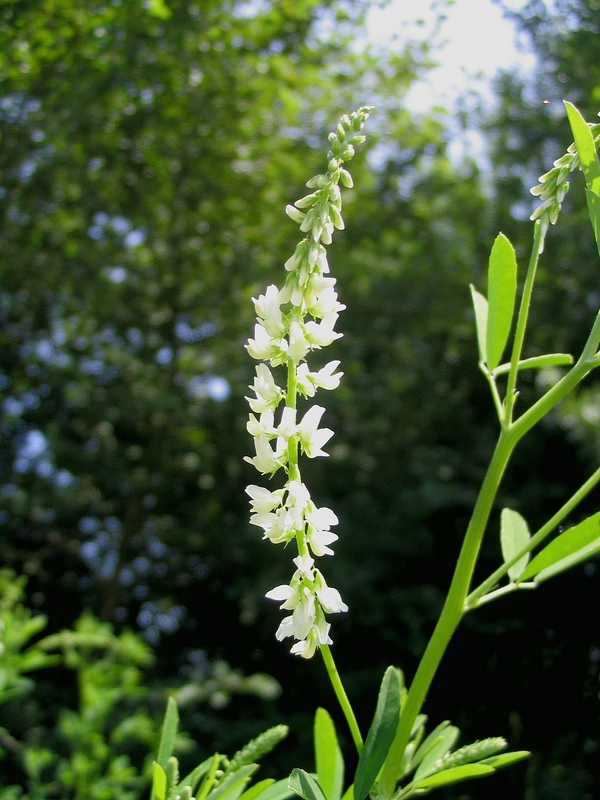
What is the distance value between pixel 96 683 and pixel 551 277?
313 cm

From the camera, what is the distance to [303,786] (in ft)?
2.12

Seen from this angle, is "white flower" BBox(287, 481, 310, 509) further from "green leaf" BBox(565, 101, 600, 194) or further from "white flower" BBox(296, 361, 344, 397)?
"green leaf" BBox(565, 101, 600, 194)

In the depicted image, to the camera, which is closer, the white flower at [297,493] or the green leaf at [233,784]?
the white flower at [297,493]

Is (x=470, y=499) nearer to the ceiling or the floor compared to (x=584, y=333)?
nearer to the floor

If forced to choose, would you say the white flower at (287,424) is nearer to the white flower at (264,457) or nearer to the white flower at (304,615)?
the white flower at (264,457)

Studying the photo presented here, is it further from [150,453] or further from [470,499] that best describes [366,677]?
[150,453]

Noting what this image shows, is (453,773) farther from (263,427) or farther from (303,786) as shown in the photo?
(263,427)

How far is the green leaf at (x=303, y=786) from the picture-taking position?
0.64 m

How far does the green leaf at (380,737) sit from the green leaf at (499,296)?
323 millimetres

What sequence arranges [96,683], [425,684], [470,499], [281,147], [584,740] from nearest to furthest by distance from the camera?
[425,684]
[96,683]
[584,740]
[470,499]
[281,147]

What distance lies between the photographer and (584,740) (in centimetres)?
318

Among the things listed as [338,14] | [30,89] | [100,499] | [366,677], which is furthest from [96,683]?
[338,14]

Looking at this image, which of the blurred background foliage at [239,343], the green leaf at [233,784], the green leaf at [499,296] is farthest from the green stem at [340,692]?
the blurred background foliage at [239,343]

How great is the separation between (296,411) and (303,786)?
31 cm
